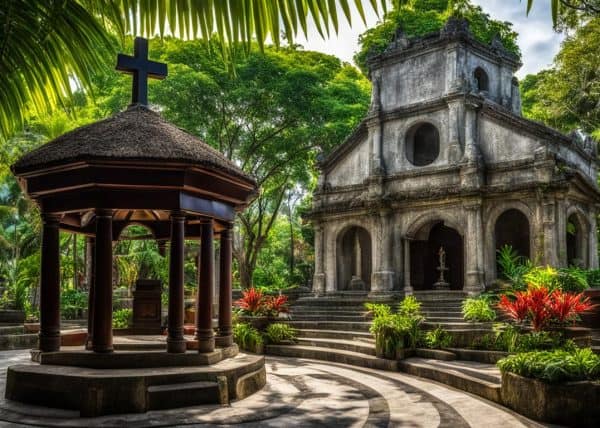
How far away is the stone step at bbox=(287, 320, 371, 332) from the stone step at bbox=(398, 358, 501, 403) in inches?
189

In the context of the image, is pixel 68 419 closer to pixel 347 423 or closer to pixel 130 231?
pixel 347 423

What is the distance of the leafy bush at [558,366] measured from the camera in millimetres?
7449

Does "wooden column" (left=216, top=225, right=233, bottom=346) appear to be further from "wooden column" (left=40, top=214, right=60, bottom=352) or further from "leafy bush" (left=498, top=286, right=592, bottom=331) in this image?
"leafy bush" (left=498, top=286, right=592, bottom=331)

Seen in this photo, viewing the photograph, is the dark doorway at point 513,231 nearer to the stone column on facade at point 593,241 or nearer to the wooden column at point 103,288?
the stone column on facade at point 593,241

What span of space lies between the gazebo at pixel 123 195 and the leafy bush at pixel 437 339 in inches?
202

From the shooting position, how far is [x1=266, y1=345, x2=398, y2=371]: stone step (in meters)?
13.2

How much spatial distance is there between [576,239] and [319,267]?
942cm

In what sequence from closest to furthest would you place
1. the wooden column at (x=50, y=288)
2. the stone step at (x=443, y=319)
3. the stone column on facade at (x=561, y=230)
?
1. the wooden column at (x=50, y=288)
2. the stone step at (x=443, y=319)
3. the stone column on facade at (x=561, y=230)

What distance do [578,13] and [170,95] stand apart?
16015mm

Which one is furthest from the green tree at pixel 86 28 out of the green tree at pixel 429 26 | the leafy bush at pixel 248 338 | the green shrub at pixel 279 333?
the green tree at pixel 429 26

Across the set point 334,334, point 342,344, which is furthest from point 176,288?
point 334,334

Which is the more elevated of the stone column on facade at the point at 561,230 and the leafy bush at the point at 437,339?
the stone column on facade at the point at 561,230

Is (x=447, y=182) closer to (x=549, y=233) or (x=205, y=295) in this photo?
(x=549, y=233)

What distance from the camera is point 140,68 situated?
389 inches
